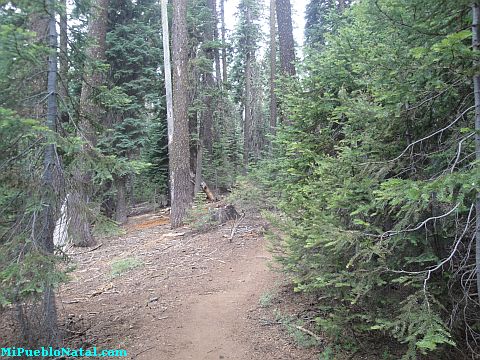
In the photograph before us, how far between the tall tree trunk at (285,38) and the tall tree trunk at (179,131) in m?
3.51

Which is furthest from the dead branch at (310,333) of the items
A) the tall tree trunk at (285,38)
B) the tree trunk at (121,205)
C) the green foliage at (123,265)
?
the tree trunk at (121,205)

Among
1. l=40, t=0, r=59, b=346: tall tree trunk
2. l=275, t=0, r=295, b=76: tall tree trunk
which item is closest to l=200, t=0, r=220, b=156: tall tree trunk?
l=275, t=0, r=295, b=76: tall tree trunk

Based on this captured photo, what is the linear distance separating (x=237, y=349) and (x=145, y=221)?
11166 millimetres

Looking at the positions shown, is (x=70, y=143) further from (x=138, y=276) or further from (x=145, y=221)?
(x=145, y=221)

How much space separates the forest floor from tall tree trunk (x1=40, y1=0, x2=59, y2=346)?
0.53m

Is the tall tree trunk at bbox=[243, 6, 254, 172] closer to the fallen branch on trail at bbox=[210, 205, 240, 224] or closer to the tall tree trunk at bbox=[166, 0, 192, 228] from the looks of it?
the tall tree trunk at bbox=[166, 0, 192, 228]

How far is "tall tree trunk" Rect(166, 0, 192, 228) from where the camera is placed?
38.3 ft

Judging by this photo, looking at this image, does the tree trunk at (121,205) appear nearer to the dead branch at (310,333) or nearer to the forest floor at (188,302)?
the forest floor at (188,302)

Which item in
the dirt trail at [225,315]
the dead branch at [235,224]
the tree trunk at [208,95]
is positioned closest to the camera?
the dirt trail at [225,315]

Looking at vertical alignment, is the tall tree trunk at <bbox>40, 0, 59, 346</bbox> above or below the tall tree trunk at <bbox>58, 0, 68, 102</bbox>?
below

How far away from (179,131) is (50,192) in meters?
7.35

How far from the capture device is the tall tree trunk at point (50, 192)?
4559mm

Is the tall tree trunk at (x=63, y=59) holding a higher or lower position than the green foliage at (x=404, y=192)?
higher

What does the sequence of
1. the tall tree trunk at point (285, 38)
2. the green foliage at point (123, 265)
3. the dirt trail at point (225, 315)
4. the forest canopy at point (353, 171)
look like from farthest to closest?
the tall tree trunk at point (285, 38) < the green foliage at point (123, 265) < the dirt trail at point (225, 315) < the forest canopy at point (353, 171)
